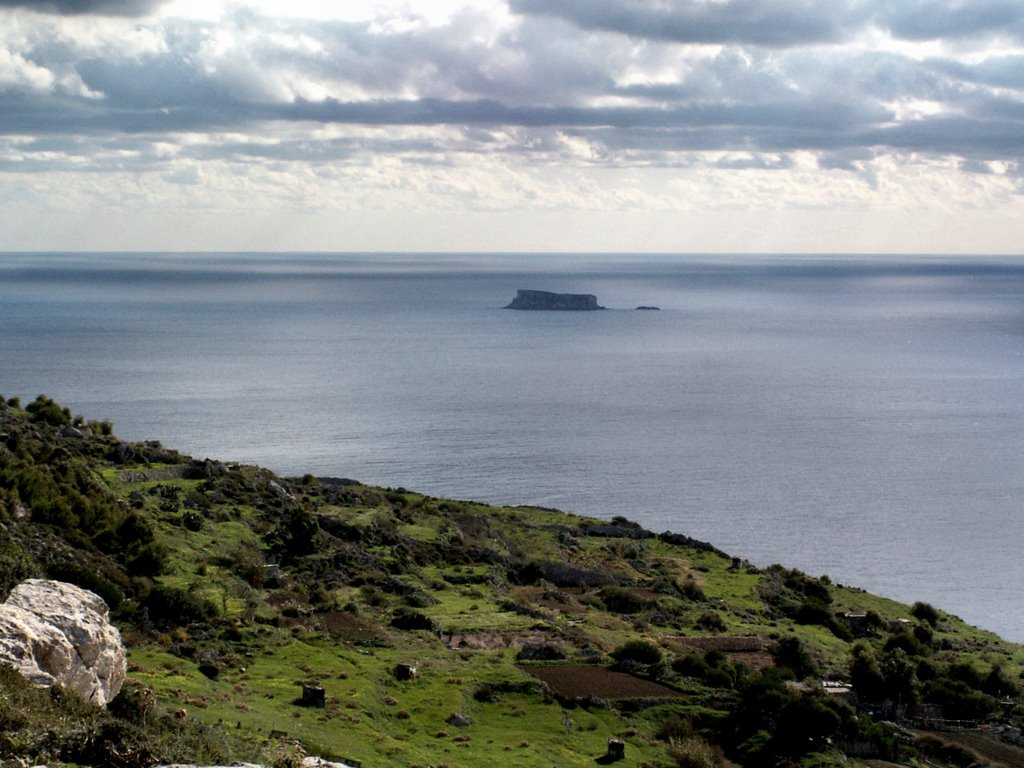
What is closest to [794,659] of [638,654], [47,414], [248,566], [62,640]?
[638,654]

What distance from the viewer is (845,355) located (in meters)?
197

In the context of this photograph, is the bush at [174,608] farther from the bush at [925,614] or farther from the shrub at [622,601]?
the bush at [925,614]

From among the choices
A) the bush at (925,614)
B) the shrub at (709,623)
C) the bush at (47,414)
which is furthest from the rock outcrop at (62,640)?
the bush at (925,614)

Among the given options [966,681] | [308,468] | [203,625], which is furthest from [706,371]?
[203,625]

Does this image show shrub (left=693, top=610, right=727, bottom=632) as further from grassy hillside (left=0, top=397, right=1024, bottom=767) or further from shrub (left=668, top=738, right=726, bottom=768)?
shrub (left=668, top=738, right=726, bottom=768)

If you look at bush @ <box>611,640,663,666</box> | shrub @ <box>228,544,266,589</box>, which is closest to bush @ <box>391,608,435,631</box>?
shrub @ <box>228,544,266,589</box>

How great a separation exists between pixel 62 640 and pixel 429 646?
17.9 meters

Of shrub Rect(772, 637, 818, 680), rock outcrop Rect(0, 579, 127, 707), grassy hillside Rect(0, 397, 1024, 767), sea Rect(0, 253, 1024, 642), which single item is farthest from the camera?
sea Rect(0, 253, 1024, 642)

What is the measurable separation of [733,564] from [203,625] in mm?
33657

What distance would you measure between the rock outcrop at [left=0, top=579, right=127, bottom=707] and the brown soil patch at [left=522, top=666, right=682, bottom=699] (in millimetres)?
14658

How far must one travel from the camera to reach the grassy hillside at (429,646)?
27.8 meters

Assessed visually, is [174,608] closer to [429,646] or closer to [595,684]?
[429,646]

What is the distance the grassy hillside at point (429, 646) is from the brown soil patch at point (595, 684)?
97 millimetres

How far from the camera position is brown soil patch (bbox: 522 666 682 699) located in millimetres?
34094
